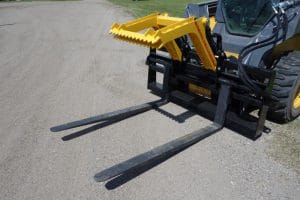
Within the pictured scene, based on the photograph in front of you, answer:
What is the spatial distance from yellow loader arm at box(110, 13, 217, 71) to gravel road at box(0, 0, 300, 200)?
3.13 feet

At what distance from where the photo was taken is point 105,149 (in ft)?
12.9

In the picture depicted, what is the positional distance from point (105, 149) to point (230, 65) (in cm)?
197

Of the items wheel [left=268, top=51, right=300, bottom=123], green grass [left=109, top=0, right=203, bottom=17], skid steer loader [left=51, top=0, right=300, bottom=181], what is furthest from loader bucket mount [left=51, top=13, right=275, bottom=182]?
A: green grass [left=109, top=0, right=203, bottom=17]

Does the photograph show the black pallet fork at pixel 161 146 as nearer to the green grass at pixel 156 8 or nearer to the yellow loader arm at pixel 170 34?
the yellow loader arm at pixel 170 34

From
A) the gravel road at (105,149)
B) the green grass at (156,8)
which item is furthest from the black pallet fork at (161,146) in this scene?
the green grass at (156,8)

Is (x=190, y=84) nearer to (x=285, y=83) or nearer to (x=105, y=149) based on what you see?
(x=285, y=83)

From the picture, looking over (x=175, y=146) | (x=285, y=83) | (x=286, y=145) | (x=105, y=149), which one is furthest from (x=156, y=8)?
(x=175, y=146)

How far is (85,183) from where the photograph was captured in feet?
10.8

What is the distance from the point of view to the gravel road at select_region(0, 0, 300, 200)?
3230 millimetres

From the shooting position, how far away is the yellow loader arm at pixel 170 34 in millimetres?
3673

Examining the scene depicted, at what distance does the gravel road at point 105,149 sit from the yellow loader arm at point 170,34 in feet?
3.13

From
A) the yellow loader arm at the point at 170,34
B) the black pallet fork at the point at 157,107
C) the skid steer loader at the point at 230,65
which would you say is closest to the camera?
the black pallet fork at the point at 157,107

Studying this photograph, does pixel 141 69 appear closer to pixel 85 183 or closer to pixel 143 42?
pixel 143 42

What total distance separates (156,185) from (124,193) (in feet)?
1.12
